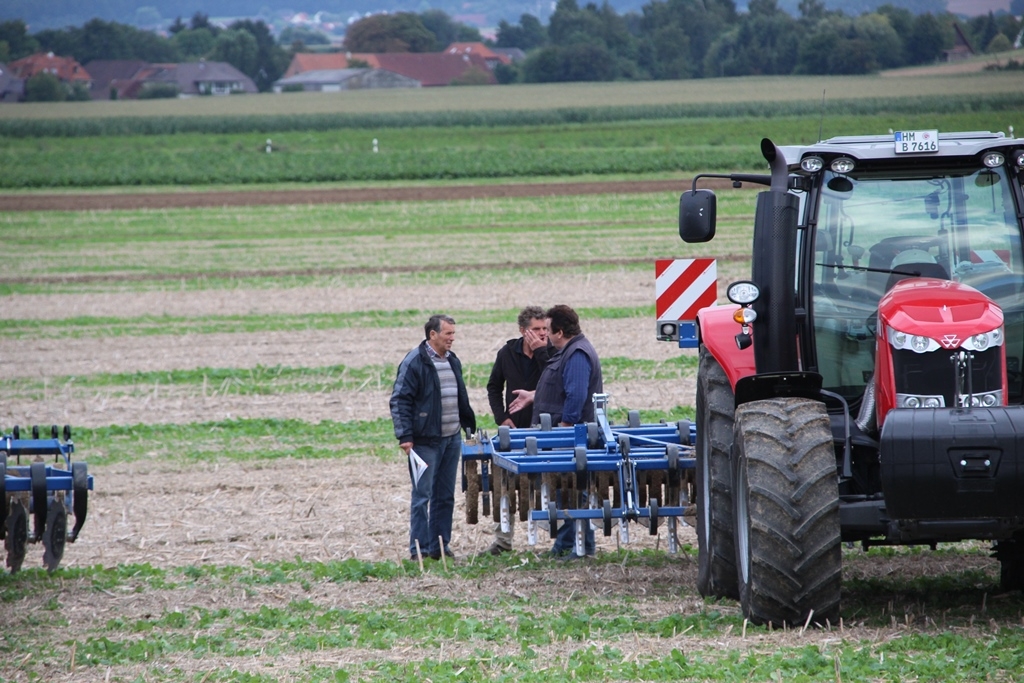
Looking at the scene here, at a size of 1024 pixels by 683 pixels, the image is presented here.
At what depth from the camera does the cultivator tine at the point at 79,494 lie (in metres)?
8.38

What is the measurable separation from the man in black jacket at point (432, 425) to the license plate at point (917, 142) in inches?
135

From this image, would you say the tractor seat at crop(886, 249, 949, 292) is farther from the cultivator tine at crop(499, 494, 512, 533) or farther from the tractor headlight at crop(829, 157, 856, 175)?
the cultivator tine at crop(499, 494, 512, 533)

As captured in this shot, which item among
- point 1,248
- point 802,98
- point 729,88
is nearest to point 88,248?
point 1,248

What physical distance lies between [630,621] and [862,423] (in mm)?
1546

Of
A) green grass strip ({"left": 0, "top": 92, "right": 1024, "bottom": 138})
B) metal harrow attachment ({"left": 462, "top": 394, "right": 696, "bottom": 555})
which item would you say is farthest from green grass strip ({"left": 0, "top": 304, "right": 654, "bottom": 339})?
green grass strip ({"left": 0, "top": 92, "right": 1024, "bottom": 138})

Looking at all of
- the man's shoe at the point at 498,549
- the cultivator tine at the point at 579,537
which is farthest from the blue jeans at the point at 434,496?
the cultivator tine at the point at 579,537

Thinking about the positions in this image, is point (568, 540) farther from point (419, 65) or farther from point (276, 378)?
point (419, 65)

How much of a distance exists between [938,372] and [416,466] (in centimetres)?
386

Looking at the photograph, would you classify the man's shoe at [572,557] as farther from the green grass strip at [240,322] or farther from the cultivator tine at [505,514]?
the green grass strip at [240,322]

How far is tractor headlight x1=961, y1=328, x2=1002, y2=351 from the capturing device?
20.1ft

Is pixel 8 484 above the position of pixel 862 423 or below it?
below

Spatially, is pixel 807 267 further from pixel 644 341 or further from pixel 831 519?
pixel 644 341

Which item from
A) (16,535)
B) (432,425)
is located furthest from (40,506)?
(432,425)

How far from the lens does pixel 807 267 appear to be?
6.95 m
